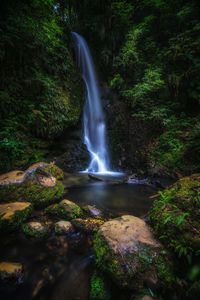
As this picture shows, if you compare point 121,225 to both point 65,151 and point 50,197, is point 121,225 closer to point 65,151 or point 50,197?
point 50,197

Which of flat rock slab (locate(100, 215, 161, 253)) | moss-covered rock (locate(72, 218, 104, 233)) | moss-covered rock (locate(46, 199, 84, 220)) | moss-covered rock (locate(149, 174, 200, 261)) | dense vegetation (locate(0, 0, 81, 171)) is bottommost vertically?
moss-covered rock (locate(72, 218, 104, 233))

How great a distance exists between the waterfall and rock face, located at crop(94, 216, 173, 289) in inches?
222

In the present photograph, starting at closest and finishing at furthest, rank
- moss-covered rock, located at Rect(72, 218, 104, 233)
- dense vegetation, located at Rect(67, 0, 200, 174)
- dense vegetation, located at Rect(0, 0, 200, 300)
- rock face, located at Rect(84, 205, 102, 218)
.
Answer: dense vegetation, located at Rect(0, 0, 200, 300) < moss-covered rock, located at Rect(72, 218, 104, 233) < rock face, located at Rect(84, 205, 102, 218) < dense vegetation, located at Rect(67, 0, 200, 174)

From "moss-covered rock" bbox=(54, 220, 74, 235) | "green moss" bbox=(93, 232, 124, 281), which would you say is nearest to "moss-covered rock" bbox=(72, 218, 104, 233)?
"moss-covered rock" bbox=(54, 220, 74, 235)

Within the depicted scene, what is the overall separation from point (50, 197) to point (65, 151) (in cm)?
383

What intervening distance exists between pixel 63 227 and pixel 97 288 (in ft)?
4.85

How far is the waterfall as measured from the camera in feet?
30.4

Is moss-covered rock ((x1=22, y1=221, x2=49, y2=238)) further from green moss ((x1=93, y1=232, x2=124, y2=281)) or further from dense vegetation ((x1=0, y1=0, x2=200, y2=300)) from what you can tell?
green moss ((x1=93, y1=232, x2=124, y2=281))

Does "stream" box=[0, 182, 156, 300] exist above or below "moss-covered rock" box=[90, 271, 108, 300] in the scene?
below

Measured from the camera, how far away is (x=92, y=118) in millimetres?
10414

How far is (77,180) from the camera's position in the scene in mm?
7012

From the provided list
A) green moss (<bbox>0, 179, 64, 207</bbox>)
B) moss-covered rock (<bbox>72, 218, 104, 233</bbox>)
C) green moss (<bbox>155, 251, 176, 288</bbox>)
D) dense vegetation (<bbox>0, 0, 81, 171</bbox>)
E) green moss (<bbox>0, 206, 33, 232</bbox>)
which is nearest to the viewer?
green moss (<bbox>155, 251, 176, 288</bbox>)

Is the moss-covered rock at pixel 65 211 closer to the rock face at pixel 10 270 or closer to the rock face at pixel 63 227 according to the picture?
the rock face at pixel 63 227

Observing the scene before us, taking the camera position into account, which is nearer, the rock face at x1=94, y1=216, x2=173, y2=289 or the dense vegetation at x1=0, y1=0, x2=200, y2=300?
the rock face at x1=94, y1=216, x2=173, y2=289
